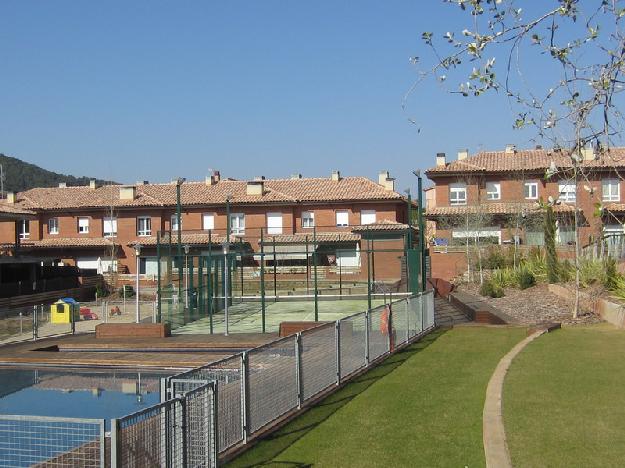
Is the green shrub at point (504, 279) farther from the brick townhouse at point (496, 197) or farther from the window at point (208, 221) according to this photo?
the window at point (208, 221)

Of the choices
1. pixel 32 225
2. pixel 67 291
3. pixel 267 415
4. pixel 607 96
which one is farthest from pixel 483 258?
pixel 32 225

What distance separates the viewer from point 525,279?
94.4ft

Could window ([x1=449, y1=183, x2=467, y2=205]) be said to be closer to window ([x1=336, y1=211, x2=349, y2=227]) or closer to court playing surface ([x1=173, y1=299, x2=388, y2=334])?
window ([x1=336, y1=211, x2=349, y2=227])

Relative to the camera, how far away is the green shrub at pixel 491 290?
27.3 m

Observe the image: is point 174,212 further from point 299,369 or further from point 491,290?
point 299,369

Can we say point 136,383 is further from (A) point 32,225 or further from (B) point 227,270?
(A) point 32,225

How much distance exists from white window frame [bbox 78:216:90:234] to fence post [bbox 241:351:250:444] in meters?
51.7

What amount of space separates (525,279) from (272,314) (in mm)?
9436

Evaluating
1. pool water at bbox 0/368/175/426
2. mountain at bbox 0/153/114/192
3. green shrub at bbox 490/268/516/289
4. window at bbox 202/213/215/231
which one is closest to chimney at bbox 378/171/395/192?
window at bbox 202/213/215/231

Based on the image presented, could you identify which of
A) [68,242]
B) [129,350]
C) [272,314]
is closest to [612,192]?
[272,314]

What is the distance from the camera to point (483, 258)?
37.1m

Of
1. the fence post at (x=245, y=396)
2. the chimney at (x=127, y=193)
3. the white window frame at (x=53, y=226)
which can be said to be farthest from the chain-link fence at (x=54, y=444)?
the white window frame at (x=53, y=226)

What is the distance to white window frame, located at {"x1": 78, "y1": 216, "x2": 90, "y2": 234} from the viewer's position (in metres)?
58.1

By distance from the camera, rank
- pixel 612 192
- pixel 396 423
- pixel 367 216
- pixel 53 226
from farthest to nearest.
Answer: pixel 53 226 → pixel 367 216 → pixel 612 192 → pixel 396 423
